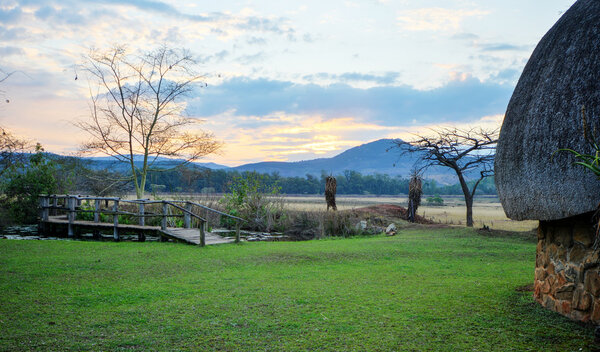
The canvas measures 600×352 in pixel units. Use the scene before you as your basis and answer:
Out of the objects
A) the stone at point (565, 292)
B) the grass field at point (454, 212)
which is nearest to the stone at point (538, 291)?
the stone at point (565, 292)

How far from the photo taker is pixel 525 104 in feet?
19.8

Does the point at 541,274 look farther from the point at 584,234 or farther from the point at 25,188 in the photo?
the point at 25,188

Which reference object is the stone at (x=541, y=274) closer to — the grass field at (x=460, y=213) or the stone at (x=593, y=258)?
the stone at (x=593, y=258)

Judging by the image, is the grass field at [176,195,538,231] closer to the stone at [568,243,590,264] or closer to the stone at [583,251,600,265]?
the stone at [568,243,590,264]

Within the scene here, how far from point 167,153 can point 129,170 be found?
3573 mm

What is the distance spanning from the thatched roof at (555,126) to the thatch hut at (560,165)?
0.4 inches

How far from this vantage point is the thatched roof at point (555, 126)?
16.3 ft

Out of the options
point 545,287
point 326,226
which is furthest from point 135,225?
point 545,287

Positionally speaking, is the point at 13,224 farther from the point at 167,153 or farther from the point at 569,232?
the point at 569,232

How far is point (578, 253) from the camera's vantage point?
17.6 feet

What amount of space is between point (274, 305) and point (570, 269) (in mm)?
3959

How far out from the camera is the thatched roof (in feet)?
16.3

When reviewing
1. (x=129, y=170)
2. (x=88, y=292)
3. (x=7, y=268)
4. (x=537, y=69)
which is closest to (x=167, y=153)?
(x=129, y=170)

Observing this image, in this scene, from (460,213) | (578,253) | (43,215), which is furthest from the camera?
(460,213)
